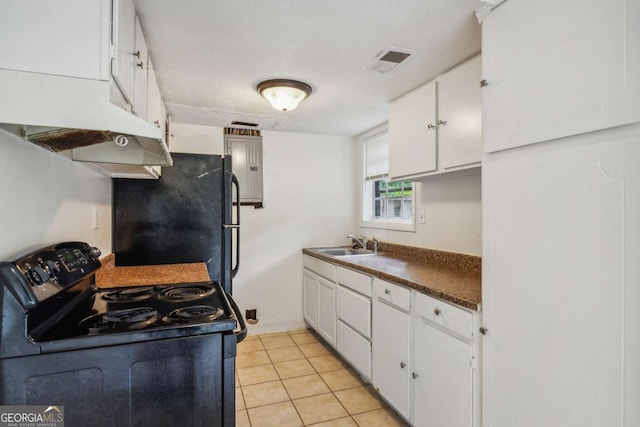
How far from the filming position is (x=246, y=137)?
352cm

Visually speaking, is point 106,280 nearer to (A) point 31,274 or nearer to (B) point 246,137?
(A) point 31,274

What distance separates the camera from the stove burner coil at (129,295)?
4.61 ft

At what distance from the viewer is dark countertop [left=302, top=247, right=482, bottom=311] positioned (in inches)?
63.8

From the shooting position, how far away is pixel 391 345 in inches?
81.4

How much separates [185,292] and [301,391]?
136cm

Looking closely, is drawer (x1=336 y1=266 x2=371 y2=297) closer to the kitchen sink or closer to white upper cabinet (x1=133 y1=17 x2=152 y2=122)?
the kitchen sink

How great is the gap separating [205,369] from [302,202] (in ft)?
9.01

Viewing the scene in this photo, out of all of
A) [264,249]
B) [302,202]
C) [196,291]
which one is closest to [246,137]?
[302,202]

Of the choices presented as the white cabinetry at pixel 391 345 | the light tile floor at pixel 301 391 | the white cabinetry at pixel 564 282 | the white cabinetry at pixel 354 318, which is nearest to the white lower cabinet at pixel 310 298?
the light tile floor at pixel 301 391

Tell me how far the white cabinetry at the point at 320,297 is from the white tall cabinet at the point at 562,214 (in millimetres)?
1677

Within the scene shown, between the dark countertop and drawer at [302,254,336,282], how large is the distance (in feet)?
0.25

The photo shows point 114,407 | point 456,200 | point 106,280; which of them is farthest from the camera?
point 456,200

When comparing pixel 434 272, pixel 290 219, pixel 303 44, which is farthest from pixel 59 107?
pixel 290 219

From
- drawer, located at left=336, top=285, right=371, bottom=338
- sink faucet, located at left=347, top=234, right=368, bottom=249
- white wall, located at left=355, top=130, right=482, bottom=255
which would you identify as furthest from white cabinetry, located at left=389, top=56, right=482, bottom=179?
sink faucet, located at left=347, top=234, right=368, bottom=249
